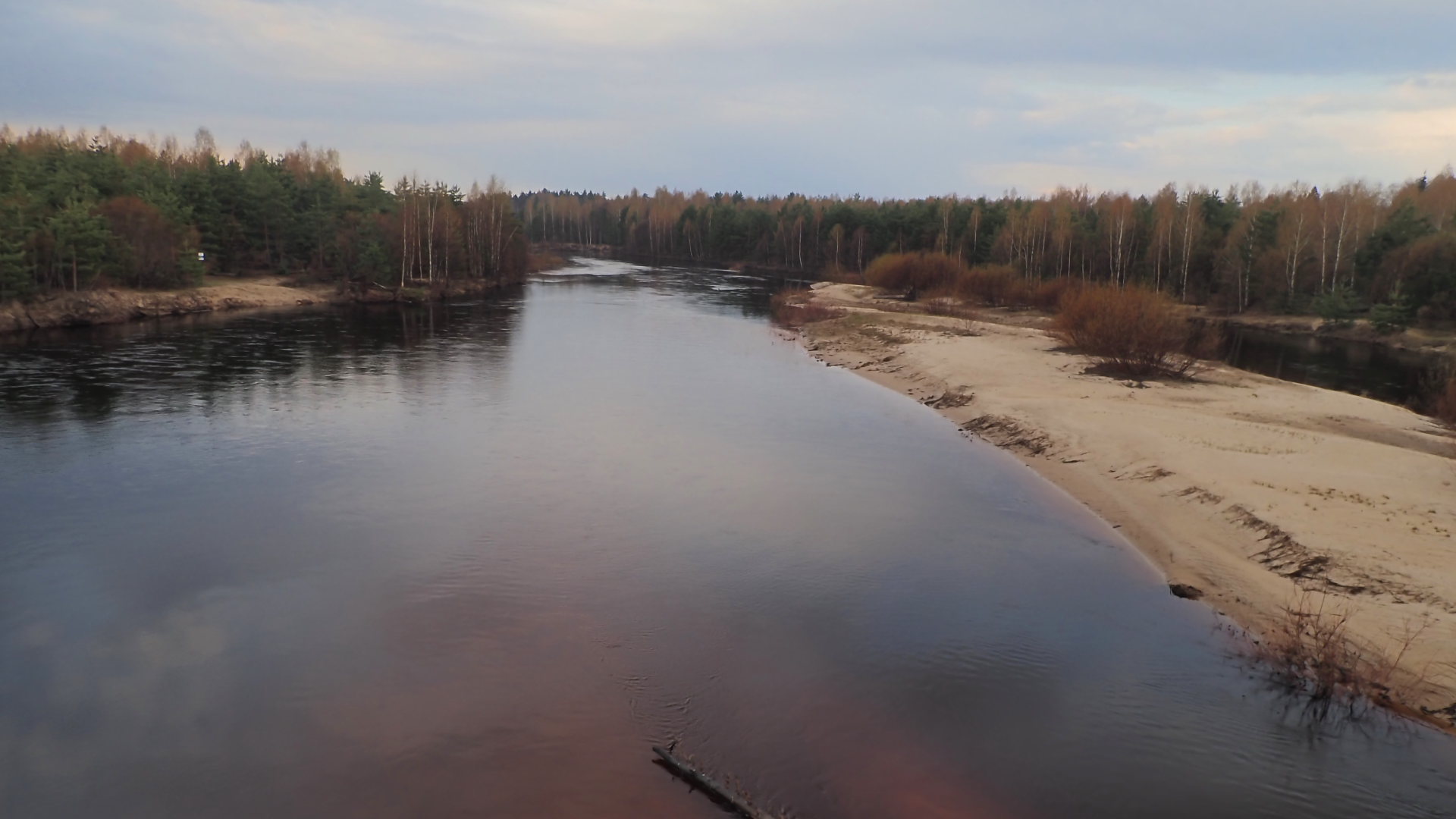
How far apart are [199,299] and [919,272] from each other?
52894mm

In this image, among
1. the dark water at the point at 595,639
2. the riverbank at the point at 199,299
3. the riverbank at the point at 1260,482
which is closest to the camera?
the dark water at the point at 595,639

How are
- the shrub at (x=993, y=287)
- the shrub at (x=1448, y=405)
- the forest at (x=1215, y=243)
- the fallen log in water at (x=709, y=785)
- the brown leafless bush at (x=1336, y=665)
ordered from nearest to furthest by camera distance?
the fallen log in water at (x=709, y=785), the brown leafless bush at (x=1336, y=665), the shrub at (x=1448, y=405), the forest at (x=1215, y=243), the shrub at (x=993, y=287)

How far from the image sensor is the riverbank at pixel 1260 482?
13.3 m

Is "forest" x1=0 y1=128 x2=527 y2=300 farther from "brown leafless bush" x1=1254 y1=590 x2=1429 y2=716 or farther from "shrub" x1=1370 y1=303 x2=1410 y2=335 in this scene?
"shrub" x1=1370 y1=303 x2=1410 y2=335

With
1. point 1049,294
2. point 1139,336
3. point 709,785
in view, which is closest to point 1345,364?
point 1139,336

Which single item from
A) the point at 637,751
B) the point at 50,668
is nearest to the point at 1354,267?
the point at 637,751

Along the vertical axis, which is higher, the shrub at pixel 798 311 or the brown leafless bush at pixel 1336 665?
the shrub at pixel 798 311

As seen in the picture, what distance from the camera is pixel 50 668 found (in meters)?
12.2

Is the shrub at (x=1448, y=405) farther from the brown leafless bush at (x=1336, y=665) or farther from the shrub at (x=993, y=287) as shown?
the shrub at (x=993, y=287)

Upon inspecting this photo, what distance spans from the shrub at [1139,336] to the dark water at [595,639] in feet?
38.7

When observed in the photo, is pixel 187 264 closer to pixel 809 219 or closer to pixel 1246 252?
pixel 1246 252

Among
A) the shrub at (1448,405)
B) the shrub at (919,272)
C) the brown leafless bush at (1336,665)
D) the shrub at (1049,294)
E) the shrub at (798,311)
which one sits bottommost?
the brown leafless bush at (1336,665)

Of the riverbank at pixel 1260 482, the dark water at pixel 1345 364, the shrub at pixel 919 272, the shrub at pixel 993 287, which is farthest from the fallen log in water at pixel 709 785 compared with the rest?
the shrub at pixel 919 272

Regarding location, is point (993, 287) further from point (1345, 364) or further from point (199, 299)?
point (199, 299)
